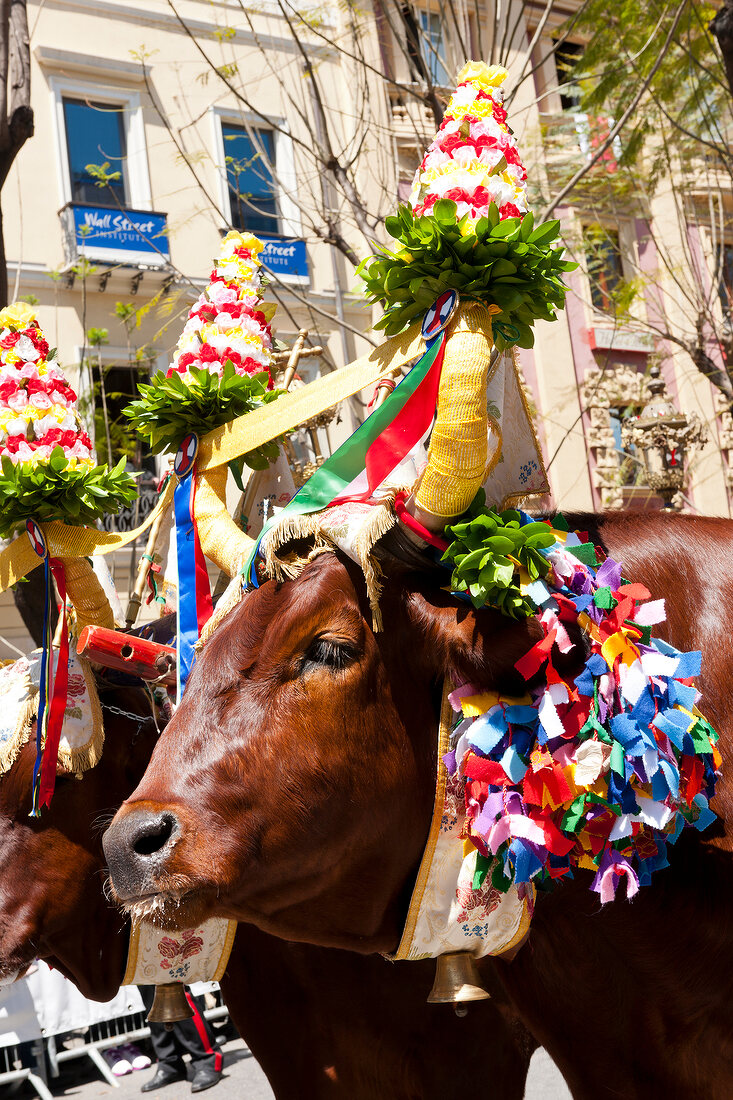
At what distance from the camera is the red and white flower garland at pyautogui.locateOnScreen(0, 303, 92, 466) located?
4000 mm

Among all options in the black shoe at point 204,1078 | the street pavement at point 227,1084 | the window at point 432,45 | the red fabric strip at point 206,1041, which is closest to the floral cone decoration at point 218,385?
the window at point 432,45

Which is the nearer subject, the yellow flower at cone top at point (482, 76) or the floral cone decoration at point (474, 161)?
the floral cone decoration at point (474, 161)

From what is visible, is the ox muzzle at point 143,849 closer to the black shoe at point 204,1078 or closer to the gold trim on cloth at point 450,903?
the gold trim on cloth at point 450,903

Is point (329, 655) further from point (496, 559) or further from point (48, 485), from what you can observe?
point (48, 485)

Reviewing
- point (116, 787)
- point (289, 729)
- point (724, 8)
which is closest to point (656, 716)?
point (289, 729)

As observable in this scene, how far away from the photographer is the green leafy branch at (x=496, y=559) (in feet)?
6.90

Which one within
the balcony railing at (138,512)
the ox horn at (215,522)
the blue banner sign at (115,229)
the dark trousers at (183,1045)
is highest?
the blue banner sign at (115,229)

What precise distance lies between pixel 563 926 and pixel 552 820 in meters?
0.38

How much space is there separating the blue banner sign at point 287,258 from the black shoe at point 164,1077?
1097 cm

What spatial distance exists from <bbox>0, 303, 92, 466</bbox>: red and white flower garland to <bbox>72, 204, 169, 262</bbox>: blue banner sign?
10.7 meters

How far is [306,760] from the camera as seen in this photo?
215cm

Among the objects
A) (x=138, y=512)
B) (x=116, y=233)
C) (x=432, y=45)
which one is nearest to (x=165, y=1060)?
(x=432, y=45)

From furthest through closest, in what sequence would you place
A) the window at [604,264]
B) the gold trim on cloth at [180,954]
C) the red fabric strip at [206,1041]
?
the window at [604,264]
the red fabric strip at [206,1041]
the gold trim on cloth at [180,954]

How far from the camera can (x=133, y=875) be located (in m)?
2.07
